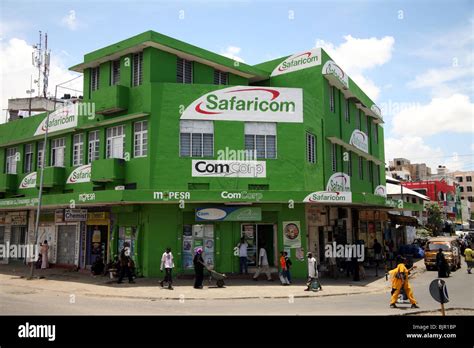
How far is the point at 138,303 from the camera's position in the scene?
15.5m

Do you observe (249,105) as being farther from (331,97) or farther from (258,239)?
(331,97)

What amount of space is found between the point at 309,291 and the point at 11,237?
2431cm

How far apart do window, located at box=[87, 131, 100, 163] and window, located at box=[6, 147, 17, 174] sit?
9.44m

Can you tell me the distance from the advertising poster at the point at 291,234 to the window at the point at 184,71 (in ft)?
32.9

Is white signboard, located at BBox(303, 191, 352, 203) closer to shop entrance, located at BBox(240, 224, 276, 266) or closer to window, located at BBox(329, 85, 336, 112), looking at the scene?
shop entrance, located at BBox(240, 224, 276, 266)

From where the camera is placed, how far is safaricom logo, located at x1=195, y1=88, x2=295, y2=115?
23375mm

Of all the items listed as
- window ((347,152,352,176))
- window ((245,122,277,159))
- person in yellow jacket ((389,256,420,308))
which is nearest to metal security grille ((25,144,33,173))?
window ((245,122,277,159))

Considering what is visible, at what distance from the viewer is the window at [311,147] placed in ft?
83.0

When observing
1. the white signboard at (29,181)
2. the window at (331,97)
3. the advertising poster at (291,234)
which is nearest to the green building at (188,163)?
the advertising poster at (291,234)

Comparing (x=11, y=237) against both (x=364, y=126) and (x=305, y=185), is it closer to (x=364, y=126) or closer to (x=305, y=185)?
(x=305, y=185)

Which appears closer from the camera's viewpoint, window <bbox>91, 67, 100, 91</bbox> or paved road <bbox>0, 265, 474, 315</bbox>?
paved road <bbox>0, 265, 474, 315</bbox>

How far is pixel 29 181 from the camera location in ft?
99.7

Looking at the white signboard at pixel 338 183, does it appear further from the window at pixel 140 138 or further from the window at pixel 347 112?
the window at pixel 140 138
